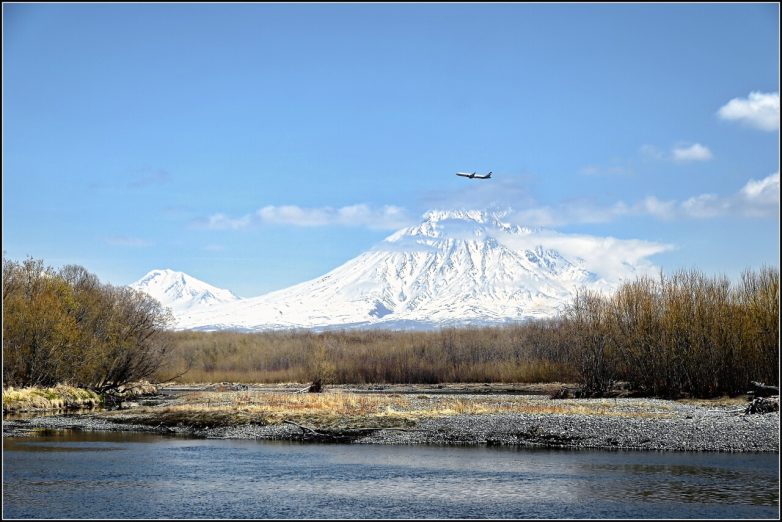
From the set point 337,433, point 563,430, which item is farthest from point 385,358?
point 563,430

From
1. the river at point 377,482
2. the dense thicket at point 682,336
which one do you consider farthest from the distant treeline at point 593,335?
the river at point 377,482

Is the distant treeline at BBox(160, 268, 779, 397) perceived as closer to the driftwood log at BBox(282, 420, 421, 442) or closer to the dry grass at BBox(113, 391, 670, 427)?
the dry grass at BBox(113, 391, 670, 427)

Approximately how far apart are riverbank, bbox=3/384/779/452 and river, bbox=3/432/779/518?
10.3 feet

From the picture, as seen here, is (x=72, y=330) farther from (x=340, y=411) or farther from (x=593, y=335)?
(x=593, y=335)

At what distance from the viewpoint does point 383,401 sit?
61.2 m

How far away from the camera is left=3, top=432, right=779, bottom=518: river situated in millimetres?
24406

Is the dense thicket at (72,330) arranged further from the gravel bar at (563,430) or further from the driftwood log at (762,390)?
the driftwood log at (762,390)

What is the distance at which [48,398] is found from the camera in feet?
207

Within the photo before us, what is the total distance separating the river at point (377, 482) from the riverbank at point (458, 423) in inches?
124

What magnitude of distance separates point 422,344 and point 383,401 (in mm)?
65736

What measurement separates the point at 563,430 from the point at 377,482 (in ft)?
54.3

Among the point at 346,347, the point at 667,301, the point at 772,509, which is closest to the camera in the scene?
the point at 772,509

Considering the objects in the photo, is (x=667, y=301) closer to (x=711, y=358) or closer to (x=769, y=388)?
(x=711, y=358)

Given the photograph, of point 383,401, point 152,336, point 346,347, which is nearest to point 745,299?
point 383,401
